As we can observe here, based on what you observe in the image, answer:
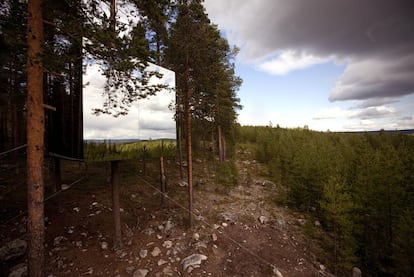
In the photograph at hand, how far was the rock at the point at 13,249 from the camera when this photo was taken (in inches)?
265

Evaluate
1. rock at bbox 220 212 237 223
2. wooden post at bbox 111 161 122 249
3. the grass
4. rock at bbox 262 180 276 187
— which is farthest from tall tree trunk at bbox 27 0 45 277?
rock at bbox 262 180 276 187

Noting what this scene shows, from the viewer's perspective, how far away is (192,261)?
701 cm

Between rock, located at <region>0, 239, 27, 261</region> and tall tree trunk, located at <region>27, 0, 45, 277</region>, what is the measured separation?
3873 millimetres

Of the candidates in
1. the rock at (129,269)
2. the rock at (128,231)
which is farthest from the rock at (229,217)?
the rock at (129,269)

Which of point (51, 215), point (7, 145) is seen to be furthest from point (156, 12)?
point (7, 145)

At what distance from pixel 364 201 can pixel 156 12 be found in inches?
504

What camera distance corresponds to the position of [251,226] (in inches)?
404

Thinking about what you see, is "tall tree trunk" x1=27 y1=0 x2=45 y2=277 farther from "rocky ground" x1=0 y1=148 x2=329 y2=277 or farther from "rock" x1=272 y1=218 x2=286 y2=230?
"rock" x1=272 y1=218 x2=286 y2=230

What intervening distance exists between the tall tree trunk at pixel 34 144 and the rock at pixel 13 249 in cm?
387

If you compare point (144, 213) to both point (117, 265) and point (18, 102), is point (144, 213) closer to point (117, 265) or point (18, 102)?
point (117, 265)

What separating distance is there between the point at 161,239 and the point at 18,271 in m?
4.52

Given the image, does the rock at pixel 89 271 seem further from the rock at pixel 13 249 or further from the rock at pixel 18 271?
the rock at pixel 13 249

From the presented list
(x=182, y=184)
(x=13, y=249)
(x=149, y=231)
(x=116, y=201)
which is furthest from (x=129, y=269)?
(x=182, y=184)

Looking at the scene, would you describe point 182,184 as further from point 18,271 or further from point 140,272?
point 18,271
